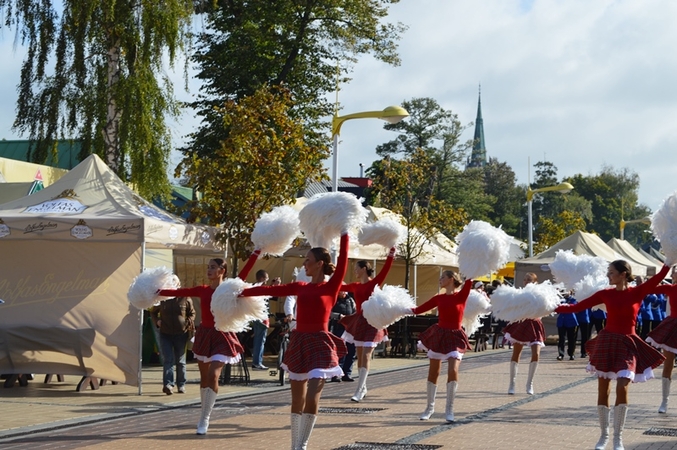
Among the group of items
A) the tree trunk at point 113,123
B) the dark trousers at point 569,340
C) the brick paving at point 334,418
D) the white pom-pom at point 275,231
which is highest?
the tree trunk at point 113,123

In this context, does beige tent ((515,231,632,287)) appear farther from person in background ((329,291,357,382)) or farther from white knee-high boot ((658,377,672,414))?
white knee-high boot ((658,377,672,414))

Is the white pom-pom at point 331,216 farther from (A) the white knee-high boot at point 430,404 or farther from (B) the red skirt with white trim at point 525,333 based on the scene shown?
(B) the red skirt with white trim at point 525,333

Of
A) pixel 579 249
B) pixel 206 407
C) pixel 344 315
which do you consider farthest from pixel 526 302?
pixel 579 249

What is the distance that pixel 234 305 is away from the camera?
8.83 metres

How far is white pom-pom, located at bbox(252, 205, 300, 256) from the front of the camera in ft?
31.2

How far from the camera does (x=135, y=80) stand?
20.1 m

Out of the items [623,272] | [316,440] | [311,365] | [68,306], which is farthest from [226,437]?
[68,306]

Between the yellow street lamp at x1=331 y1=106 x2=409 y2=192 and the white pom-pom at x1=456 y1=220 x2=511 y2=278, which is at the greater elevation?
the yellow street lamp at x1=331 y1=106 x2=409 y2=192

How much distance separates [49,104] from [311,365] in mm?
14433

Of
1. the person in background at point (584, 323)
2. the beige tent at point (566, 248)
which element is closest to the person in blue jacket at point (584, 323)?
the person in background at point (584, 323)

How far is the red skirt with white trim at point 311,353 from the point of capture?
8.34 meters

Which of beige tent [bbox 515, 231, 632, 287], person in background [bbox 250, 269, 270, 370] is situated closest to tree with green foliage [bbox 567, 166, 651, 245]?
beige tent [bbox 515, 231, 632, 287]

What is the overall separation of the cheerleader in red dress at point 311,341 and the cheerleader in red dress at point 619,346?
2710 millimetres

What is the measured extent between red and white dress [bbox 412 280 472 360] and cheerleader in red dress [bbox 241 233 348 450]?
3163 millimetres
